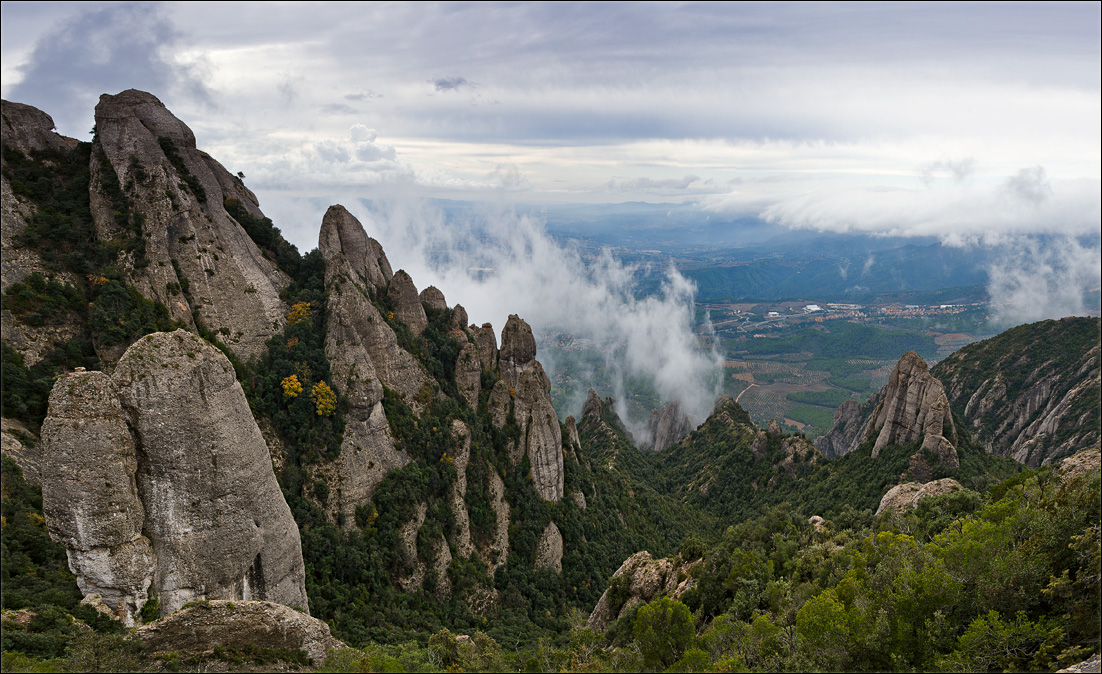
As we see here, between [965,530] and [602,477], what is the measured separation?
59.7 metres

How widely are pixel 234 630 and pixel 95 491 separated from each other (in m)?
8.68

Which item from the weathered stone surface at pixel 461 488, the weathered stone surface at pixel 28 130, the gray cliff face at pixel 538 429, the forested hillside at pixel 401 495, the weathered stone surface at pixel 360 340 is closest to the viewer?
the forested hillside at pixel 401 495

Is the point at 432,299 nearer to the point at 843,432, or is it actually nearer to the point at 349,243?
the point at 349,243

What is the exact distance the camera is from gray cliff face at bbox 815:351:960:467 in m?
62.5

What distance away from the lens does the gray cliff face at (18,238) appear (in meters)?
31.9

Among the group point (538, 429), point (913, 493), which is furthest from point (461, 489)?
point (913, 493)

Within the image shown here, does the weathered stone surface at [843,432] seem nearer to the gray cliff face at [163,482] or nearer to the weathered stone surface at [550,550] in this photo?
the weathered stone surface at [550,550]

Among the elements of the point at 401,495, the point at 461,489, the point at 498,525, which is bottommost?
the point at 498,525

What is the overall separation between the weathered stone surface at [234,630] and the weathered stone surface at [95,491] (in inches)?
126

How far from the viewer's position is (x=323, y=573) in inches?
1523

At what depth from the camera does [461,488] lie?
54469mm

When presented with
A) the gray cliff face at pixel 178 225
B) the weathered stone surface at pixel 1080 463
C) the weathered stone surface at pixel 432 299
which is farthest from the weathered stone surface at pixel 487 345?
the weathered stone surface at pixel 1080 463

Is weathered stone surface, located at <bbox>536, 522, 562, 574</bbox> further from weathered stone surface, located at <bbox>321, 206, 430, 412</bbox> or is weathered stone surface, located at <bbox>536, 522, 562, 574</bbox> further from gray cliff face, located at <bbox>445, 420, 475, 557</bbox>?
weathered stone surface, located at <bbox>321, 206, 430, 412</bbox>

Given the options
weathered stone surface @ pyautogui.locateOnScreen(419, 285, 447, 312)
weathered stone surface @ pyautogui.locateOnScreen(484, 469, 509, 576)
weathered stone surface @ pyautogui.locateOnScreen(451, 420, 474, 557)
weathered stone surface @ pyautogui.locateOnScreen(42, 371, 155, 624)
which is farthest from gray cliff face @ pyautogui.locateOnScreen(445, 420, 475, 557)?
weathered stone surface @ pyautogui.locateOnScreen(42, 371, 155, 624)
